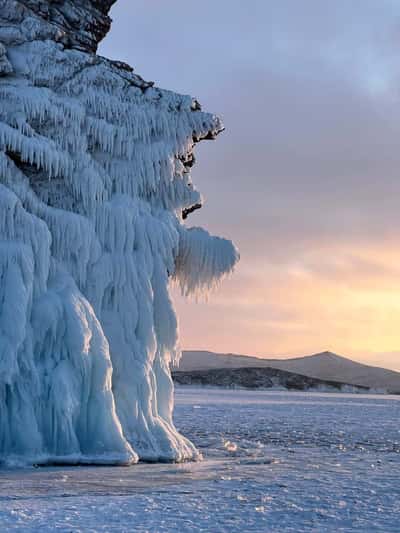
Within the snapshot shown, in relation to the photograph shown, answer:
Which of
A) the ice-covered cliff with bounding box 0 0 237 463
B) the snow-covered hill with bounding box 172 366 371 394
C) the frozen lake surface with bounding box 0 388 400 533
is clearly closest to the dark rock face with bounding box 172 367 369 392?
the snow-covered hill with bounding box 172 366 371 394

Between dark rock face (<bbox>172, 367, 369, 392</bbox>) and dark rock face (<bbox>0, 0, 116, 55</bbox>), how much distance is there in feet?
347

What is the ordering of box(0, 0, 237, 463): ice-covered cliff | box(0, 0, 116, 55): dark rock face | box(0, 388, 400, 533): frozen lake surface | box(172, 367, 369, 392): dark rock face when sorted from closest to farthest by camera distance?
box(0, 388, 400, 533): frozen lake surface → box(0, 0, 237, 463): ice-covered cliff → box(0, 0, 116, 55): dark rock face → box(172, 367, 369, 392): dark rock face

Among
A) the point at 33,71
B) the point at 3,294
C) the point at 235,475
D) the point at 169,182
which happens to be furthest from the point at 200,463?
the point at 33,71

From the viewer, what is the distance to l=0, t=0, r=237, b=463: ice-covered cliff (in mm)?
17250

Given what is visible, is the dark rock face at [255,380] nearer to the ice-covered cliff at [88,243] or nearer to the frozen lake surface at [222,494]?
the frozen lake surface at [222,494]

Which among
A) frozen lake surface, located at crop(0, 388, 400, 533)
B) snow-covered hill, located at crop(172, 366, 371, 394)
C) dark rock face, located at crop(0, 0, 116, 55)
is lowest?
frozen lake surface, located at crop(0, 388, 400, 533)

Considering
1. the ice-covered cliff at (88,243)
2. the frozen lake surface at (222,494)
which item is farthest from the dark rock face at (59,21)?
the frozen lake surface at (222,494)

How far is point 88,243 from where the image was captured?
19328mm

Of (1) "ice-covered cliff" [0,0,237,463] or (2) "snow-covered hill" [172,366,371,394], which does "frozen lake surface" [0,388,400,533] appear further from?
(2) "snow-covered hill" [172,366,371,394]

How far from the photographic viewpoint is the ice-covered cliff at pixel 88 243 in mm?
17250

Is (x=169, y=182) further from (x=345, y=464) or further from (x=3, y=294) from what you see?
(x=345, y=464)

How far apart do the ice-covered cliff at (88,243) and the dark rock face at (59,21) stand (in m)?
0.04

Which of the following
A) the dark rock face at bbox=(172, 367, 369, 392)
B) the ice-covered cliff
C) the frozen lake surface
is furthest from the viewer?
the dark rock face at bbox=(172, 367, 369, 392)

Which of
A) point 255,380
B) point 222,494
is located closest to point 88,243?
point 222,494
